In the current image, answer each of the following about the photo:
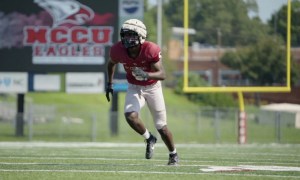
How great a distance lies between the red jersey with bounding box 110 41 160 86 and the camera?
912cm

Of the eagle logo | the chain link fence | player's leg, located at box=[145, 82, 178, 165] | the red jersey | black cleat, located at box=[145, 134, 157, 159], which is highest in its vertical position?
the eagle logo

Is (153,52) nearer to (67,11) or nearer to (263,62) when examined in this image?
(263,62)

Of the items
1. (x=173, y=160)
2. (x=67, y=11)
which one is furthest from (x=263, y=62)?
(x=173, y=160)

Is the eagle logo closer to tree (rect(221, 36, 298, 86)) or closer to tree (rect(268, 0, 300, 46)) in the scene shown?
tree (rect(221, 36, 298, 86))

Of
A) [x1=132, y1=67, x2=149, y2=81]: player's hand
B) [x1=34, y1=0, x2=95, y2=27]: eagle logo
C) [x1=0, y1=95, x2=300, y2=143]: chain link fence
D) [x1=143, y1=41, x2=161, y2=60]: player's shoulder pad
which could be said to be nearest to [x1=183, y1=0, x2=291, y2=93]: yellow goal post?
[x1=0, y1=95, x2=300, y2=143]: chain link fence

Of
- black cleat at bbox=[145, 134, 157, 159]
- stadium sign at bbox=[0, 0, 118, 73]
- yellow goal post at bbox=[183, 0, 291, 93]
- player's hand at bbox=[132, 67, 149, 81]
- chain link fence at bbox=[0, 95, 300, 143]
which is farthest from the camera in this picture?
chain link fence at bbox=[0, 95, 300, 143]

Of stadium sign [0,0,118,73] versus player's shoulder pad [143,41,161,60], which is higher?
stadium sign [0,0,118,73]

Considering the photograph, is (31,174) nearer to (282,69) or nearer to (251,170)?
(251,170)

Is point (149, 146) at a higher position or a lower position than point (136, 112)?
lower

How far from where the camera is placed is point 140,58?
361 inches

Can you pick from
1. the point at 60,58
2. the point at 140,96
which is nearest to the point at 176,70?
the point at 60,58

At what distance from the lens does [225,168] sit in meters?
8.80

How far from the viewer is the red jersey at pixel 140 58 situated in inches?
359

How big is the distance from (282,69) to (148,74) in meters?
11.9
